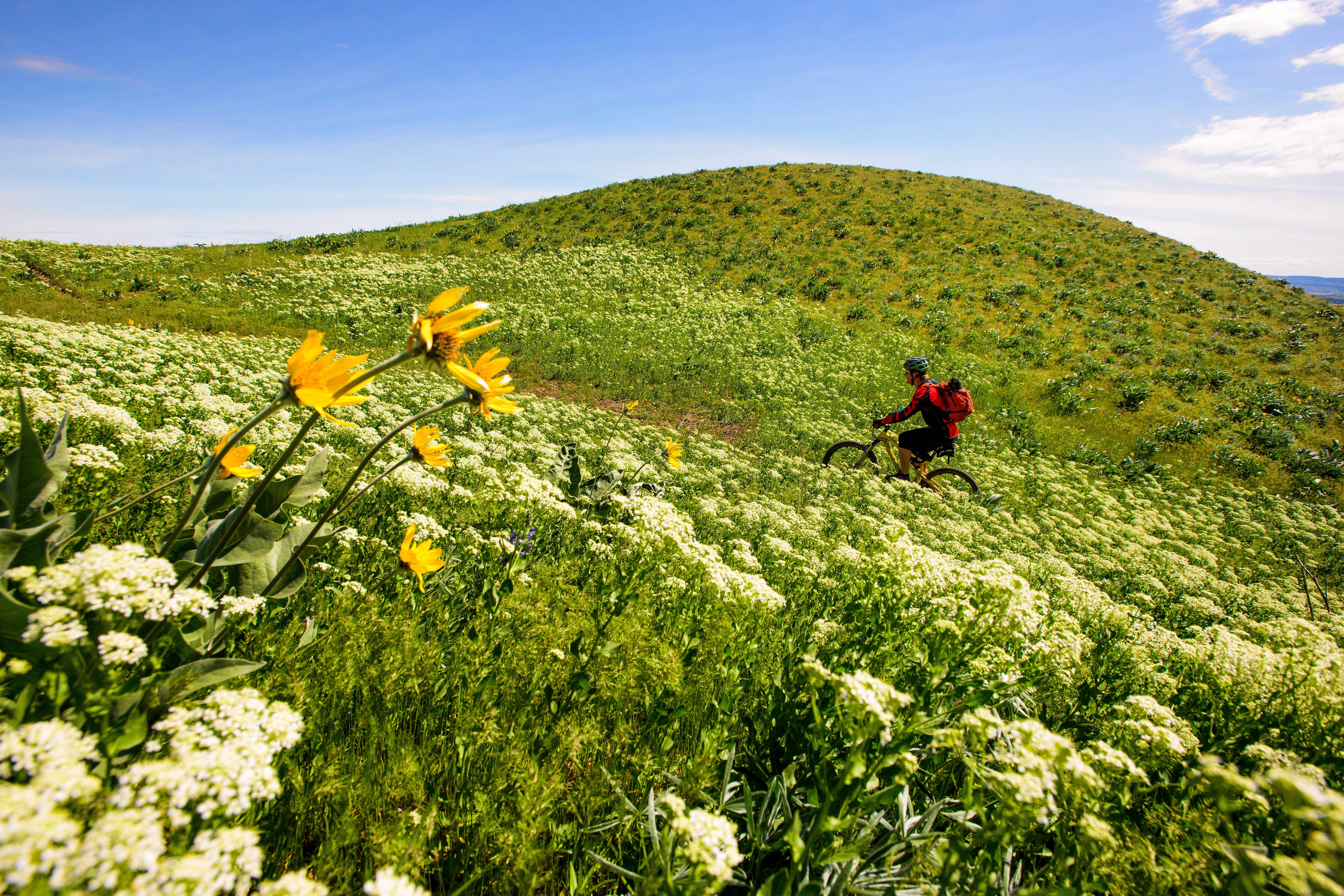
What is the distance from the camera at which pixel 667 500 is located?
607cm

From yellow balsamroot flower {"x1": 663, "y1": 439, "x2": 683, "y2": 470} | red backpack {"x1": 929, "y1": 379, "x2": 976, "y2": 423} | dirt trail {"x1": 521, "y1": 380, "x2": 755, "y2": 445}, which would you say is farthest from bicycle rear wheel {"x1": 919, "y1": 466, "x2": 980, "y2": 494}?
yellow balsamroot flower {"x1": 663, "y1": 439, "x2": 683, "y2": 470}

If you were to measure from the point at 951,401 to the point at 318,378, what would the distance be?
948 centimetres

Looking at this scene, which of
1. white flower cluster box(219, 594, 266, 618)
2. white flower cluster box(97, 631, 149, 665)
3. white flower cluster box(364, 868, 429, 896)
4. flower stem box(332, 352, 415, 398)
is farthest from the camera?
white flower cluster box(219, 594, 266, 618)

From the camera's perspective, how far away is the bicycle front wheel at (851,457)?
32.3 ft

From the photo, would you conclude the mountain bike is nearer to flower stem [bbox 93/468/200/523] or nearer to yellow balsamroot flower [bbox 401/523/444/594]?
yellow balsamroot flower [bbox 401/523/444/594]

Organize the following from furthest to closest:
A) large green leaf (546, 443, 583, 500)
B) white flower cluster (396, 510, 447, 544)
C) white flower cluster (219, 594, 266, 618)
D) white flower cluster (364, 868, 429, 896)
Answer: large green leaf (546, 443, 583, 500)
white flower cluster (396, 510, 447, 544)
white flower cluster (219, 594, 266, 618)
white flower cluster (364, 868, 429, 896)

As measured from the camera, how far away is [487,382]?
5.84 ft

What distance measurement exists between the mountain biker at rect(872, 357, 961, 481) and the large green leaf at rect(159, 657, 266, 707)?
8.92 m

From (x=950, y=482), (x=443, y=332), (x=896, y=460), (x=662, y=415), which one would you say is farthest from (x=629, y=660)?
(x=662, y=415)

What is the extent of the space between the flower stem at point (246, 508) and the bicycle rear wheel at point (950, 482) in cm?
917

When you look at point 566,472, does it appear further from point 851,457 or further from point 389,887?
point 851,457

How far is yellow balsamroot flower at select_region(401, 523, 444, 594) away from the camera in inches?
105

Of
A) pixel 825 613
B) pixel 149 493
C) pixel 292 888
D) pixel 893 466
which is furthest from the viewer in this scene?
pixel 893 466

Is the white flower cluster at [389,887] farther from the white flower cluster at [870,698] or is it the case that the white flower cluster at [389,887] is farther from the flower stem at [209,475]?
the white flower cluster at [870,698]
